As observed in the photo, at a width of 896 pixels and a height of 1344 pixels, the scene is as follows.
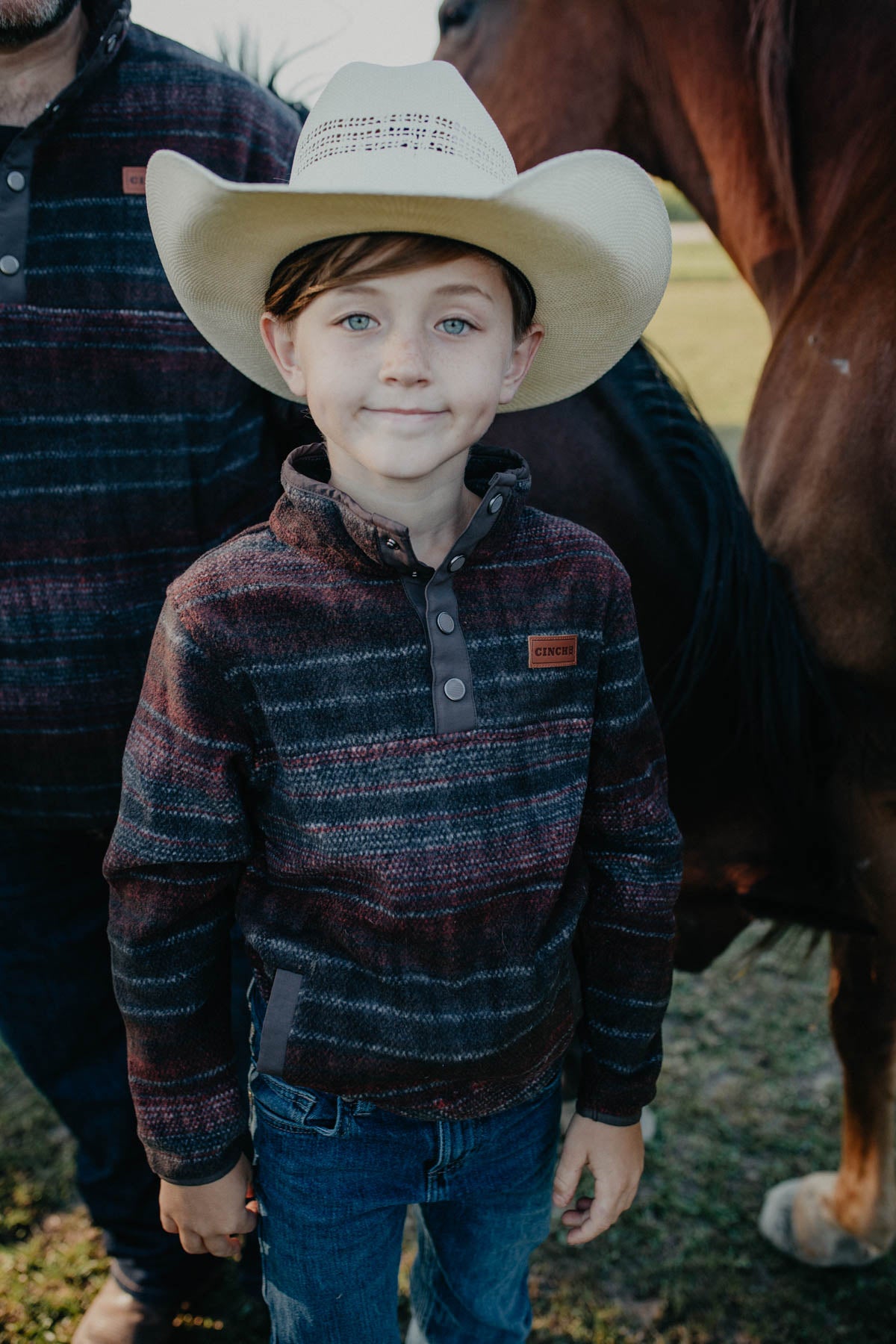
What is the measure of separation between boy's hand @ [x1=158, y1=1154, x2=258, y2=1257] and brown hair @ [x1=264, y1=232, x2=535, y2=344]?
93 centimetres

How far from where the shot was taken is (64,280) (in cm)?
133

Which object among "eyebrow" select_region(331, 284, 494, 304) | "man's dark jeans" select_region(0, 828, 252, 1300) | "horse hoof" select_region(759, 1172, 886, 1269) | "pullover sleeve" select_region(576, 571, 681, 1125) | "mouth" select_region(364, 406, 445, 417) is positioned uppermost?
"eyebrow" select_region(331, 284, 494, 304)

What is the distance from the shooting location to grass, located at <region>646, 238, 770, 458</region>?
9062 mm

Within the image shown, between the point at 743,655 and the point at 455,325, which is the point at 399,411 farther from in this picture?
the point at 743,655

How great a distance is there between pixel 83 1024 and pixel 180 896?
0.84 m

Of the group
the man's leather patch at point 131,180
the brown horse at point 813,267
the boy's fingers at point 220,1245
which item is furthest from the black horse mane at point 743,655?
the boy's fingers at point 220,1245

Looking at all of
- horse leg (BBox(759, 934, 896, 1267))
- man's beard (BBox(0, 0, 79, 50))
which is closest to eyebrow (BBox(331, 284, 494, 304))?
man's beard (BBox(0, 0, 79, 50))

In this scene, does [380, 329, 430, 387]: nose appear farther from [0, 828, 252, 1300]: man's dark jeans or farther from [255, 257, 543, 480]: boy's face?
[0, 828, 252, 1300]: man's dark jeans

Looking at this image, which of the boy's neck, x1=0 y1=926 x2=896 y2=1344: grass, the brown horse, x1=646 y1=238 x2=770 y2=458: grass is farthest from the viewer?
x1=646 y1=238 x2=770 y2=458: grass

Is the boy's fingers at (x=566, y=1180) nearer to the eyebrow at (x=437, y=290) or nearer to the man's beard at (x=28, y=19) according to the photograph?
the eyebrow at (x=437, y=290)

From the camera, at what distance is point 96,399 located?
1353 mm

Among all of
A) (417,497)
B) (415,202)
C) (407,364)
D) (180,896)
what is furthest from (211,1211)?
(415,202)

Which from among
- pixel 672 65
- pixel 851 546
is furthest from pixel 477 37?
pixel 851 546

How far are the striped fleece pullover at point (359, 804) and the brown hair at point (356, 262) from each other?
0.17 m
